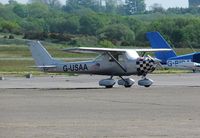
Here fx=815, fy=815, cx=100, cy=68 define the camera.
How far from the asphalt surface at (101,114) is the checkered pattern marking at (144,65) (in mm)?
3824

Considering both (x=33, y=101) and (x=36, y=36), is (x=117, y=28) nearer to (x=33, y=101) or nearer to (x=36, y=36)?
(x=36, y=36)

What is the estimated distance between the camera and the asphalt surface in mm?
15508

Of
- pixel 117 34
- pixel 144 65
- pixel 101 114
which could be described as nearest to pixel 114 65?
pixel 144 65

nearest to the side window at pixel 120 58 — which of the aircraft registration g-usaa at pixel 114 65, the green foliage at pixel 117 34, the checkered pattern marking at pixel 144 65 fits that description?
the aircraft registration g-usaa at pixel 114 65

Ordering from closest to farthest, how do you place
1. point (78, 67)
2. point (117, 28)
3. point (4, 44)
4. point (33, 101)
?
point (33, 101) < point (78, 67) < point (4, 44) < point (117, 28)

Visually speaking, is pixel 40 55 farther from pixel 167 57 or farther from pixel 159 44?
pixel 167 57

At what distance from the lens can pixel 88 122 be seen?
→ 1739 cm

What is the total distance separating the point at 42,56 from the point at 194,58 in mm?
13668

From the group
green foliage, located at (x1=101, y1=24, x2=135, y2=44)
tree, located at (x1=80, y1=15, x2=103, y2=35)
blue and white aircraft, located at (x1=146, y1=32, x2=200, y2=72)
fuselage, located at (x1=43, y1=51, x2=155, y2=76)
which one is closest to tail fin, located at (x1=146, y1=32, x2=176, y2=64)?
blue and white aircraft, located at (x1=146, y1=32, x2=200, y2=72)

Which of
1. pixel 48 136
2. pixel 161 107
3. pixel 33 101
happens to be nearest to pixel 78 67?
pixel 33 101

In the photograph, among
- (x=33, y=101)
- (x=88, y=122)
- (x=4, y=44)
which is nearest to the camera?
(x=88, y=122)

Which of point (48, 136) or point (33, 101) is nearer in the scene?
point (48, 136)

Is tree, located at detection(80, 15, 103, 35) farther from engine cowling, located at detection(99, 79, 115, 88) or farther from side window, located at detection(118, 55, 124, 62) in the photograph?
engine cowling, located at detection(99, 79, 115, 88)

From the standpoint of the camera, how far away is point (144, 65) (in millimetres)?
32562
